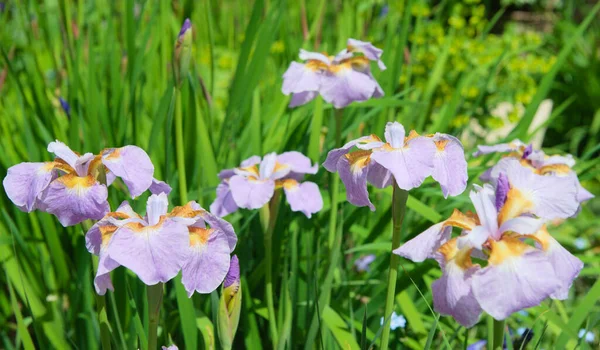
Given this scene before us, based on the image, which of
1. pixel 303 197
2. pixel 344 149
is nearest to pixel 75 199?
pixel 344 149

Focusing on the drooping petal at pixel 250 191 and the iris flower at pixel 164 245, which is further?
the drooping petal at pixel 250 191

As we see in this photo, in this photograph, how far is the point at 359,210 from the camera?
1.54 m

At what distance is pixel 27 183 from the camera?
84cm

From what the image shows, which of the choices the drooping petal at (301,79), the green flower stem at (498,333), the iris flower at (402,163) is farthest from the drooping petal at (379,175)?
the drooping petal at (301,79)

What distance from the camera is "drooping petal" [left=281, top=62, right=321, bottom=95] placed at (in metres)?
1.25

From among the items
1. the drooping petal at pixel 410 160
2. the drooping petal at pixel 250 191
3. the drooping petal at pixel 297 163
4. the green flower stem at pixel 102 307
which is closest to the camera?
the drooping petal at pixel 410 160

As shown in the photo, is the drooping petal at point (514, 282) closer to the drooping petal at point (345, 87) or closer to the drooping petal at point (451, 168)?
the drooping petal at point (451, 168)

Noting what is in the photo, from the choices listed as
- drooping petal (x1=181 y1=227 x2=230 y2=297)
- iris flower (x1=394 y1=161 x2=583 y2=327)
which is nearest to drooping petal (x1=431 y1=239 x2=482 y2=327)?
iris flower (x1=394 y1=161 x2=583 y2=327)

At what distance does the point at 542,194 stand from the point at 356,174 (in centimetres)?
23

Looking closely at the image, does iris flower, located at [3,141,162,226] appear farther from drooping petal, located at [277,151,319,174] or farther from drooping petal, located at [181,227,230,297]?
drooping petal, located at [277,151,319,174]

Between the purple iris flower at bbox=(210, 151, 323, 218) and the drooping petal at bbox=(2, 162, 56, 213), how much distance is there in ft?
1.15

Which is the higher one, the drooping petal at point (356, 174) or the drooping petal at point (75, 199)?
the drooping petal at point (356, 174)

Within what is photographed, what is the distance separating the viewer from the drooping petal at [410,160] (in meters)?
0.77

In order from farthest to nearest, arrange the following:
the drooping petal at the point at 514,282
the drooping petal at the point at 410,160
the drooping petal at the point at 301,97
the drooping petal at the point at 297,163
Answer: the drooping petal at the point at 301,97 → the drooping petal at the point at 297,163 → the drooping petal at the point at 410,160 → the drooping petal at the point at 514,282
